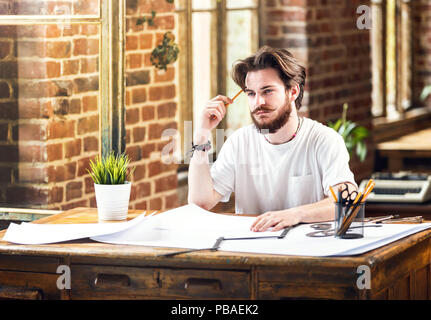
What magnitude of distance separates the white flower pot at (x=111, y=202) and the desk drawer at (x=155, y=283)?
422mm

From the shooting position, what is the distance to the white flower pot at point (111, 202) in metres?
2.79

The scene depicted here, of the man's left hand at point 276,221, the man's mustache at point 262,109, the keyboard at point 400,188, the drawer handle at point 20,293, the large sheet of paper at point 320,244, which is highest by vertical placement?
the man's mustache at point 262,109

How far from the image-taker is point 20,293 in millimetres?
2439

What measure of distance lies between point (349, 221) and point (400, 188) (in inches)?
86.4

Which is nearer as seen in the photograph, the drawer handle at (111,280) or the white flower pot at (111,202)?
the drawer handle at (111,280)

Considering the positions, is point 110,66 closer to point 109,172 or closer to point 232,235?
point 109,172

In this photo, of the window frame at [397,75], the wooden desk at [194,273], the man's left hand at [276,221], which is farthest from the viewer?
the window frame at [397,75]

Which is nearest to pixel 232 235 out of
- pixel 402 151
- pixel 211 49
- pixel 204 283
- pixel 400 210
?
pixel 204 283

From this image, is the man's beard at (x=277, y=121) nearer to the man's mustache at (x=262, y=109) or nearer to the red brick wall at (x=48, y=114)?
the man's mustache at (x=262, y=109)

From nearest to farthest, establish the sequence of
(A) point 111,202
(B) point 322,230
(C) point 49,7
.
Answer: (B) point 322,230
(A) point 111,202
(C) point 49,7

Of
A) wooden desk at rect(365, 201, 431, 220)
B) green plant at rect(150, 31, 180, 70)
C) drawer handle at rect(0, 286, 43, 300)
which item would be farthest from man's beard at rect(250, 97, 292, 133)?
wooden desk at rect(365, 201, 431, 220)

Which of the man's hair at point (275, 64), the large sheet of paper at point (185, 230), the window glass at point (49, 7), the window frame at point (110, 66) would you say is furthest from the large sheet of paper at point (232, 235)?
the window glass at point (49, 7)

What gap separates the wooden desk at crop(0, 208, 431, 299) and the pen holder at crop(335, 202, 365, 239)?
0.35 ft

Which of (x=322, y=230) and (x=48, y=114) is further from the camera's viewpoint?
(x=48, y=114)
